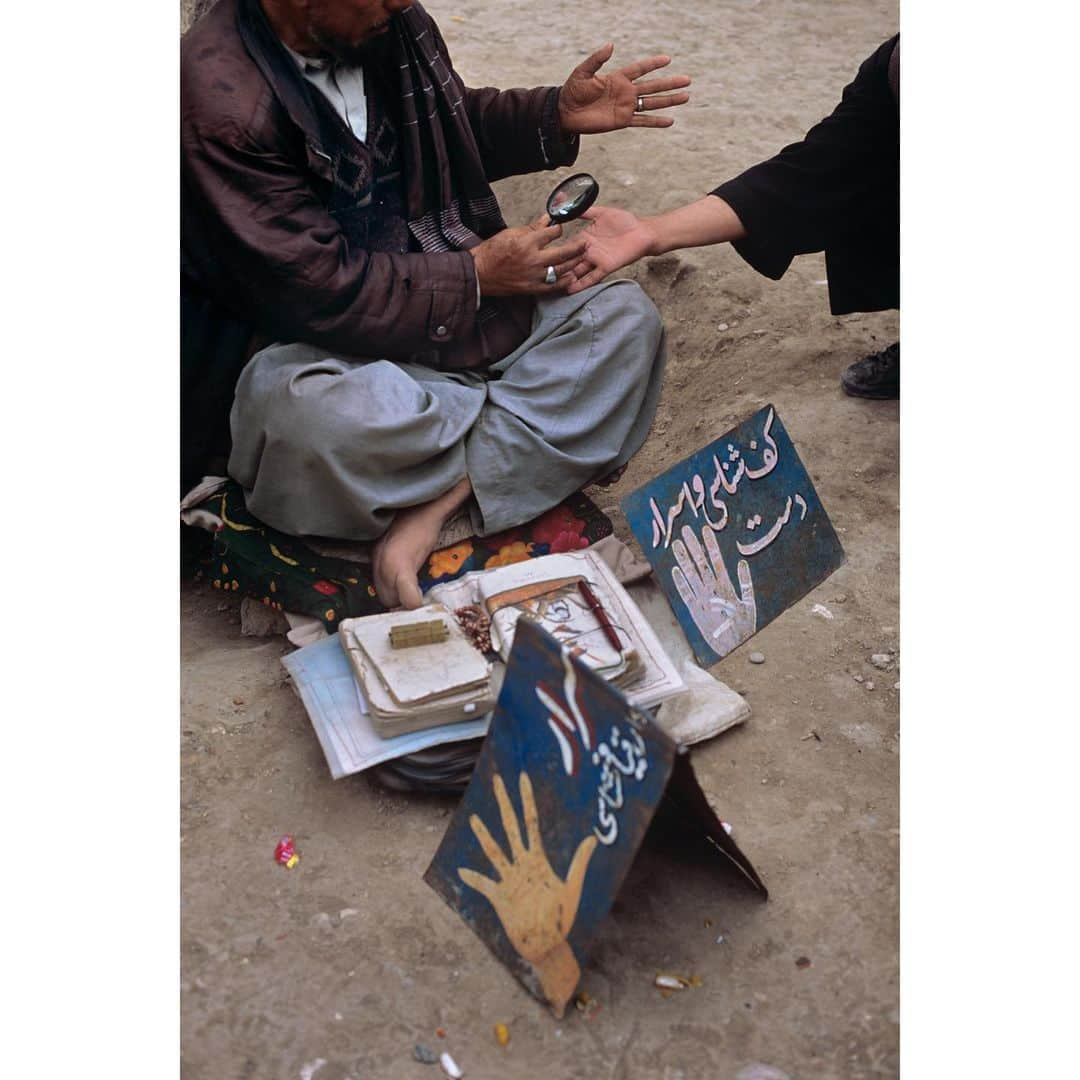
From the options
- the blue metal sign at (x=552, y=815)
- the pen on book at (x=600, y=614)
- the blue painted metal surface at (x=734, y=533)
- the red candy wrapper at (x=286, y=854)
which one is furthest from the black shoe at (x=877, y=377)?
the red candy wrapper at (x=286, y=854)

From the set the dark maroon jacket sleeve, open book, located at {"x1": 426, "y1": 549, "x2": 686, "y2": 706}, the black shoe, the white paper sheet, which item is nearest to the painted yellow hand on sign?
the white paper sheet

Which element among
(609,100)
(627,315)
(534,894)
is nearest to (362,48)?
(609,100)

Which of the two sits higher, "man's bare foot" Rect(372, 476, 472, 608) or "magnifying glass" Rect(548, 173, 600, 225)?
"magnifying glass" Rect(548, 173, 600, 225)

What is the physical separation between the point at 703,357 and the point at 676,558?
1121 mm

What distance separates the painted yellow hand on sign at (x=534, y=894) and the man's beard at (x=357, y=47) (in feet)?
4.89

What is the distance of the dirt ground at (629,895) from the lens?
1.75 m

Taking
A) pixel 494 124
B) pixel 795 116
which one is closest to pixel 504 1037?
pixel 494 124

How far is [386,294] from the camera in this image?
2.51 m

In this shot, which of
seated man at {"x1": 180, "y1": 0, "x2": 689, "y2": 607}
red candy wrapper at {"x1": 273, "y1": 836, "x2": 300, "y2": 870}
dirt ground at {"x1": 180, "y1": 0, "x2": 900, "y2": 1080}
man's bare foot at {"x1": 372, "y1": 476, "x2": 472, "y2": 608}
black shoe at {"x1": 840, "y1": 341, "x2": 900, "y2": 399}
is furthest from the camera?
black shoe at {"x1": 840, "y1": 341, "x2": 900, "y2": 399}

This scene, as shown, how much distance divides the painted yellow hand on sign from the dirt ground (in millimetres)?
58

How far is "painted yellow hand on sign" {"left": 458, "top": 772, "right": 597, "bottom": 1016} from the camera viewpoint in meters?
1.75

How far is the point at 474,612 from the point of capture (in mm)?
2410

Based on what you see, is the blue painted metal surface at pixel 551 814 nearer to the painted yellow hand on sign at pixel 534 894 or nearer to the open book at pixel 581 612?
the painted yellow hand on sign at pixel 534 894

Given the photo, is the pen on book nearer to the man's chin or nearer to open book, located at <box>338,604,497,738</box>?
open book, located at <box>338,604,497,738</box>
